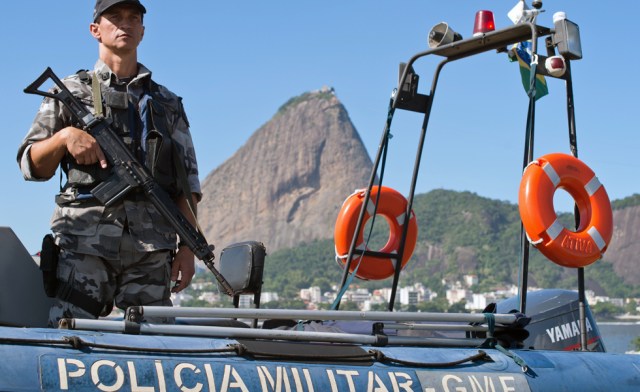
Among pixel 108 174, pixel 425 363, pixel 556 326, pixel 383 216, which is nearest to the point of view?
pixel 425 363

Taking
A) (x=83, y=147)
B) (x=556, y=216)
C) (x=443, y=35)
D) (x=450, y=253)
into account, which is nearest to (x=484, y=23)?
(x=443, y=35)

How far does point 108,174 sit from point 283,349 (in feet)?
3.39

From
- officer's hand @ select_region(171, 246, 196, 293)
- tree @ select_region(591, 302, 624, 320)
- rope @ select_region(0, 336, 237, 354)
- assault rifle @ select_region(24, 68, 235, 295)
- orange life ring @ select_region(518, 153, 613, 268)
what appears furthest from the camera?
tree @ select_region(591, 302, 624, 320)

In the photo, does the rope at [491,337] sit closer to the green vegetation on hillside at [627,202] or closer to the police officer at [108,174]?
the police officer at [108,174]

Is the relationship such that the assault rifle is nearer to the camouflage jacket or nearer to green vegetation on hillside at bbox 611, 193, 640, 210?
the camouflage jacket

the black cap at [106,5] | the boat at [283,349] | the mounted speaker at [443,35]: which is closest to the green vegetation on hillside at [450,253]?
the mounted speaker at [443,35]

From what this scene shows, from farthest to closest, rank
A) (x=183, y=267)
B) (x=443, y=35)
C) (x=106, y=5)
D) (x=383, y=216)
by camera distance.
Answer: (x=383, y=216) < (x=443, y=35) < (x=183, y=267) < (x=106, y=5)

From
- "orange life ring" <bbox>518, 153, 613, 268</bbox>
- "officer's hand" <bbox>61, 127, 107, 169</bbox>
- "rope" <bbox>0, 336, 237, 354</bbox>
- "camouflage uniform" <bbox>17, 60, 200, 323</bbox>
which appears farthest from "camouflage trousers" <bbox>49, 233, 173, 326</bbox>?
"orange life ring" <bbox>518, 153, 613, 268</bbox>

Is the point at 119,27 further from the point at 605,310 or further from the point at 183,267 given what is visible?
the point at 605,310

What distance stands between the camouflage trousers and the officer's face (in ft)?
2.51

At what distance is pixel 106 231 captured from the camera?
14.0 ft

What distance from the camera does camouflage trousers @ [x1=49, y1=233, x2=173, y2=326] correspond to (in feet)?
13.9

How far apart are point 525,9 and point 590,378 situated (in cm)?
186

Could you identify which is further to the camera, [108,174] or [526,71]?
[526,71]
